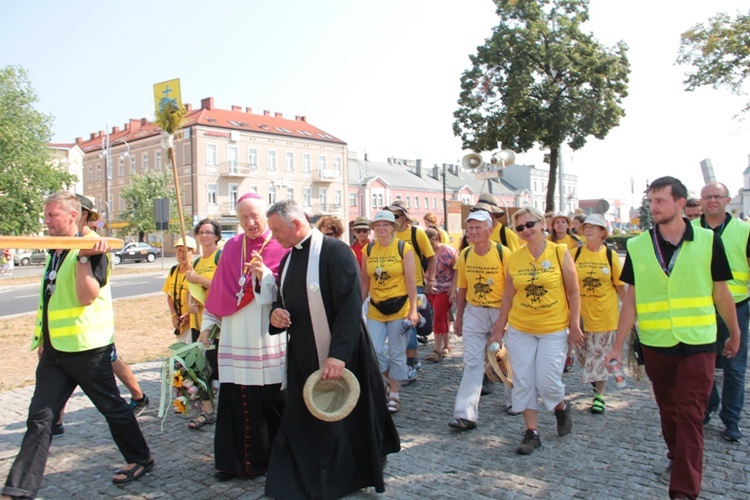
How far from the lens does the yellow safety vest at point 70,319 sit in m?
4.05

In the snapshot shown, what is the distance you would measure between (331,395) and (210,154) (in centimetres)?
5826

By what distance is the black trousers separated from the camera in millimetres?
3842

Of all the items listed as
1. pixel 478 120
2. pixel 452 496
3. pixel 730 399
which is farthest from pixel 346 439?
pixel 478 120

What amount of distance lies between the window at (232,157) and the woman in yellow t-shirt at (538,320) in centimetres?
5747

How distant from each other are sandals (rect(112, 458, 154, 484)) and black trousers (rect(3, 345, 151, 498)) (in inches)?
1.6

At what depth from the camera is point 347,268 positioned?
3943 millimetres

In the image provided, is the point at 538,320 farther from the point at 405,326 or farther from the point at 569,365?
the point at 569,365

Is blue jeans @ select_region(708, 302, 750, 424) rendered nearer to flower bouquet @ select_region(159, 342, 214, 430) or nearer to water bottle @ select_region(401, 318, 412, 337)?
water bottle @ select_region(401, 318, 412, 337)

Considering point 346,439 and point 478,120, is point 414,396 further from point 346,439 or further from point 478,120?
point 478,120

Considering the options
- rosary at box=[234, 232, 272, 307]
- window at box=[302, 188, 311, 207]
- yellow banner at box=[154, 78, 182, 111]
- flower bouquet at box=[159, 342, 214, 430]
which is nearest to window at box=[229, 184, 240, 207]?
window at box=[302, 188, 311, 207]

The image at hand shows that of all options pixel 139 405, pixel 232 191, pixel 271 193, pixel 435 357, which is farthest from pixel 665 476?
pixel 271 193

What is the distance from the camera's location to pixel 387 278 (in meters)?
6.24

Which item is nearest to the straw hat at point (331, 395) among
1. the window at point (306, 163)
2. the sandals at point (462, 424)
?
the sandals at point (462, 424)

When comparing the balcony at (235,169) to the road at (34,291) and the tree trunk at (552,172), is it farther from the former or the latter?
the tree trunk at (552,172)
